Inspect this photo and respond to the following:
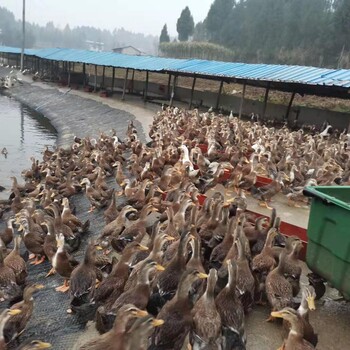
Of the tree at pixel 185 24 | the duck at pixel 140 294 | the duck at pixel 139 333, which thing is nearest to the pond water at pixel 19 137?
the duck at pixel 140 294

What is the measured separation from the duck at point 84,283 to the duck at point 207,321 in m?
1.73

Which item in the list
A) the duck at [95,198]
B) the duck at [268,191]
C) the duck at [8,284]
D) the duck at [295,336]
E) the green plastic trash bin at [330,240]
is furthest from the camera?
the duck at [95,198]

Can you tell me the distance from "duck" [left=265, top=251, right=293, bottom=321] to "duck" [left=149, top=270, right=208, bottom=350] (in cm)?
119

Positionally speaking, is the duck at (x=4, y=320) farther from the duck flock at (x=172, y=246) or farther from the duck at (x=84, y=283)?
the duck at (x=84, y=283)

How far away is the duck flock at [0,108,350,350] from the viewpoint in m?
4.71

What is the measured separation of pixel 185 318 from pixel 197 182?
6108 millimetres

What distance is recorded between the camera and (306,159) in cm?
1243

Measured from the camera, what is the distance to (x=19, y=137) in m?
25.1

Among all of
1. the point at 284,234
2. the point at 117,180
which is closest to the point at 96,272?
the point at 284,234

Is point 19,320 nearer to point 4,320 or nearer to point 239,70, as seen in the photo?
point 4,320

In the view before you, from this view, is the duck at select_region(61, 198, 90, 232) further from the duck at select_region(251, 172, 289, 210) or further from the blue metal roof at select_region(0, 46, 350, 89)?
the blue metal roof at select_region(0, 46, 350, 89)

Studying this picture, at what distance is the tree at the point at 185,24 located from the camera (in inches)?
3241

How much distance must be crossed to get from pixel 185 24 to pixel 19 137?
64.9 metres

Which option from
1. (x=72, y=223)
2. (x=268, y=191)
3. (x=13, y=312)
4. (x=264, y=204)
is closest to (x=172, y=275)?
(x=13, y=312)
